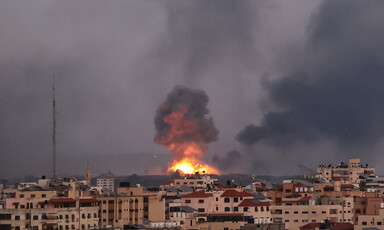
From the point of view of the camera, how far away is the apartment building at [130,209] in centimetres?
16525

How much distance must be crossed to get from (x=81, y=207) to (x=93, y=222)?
7.90 feet

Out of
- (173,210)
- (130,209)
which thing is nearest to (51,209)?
(130,209)

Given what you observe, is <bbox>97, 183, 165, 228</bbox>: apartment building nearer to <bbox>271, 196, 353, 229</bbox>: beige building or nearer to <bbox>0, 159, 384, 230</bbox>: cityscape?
<bbox>0, 159, 384, 230</bbox>: cityscape

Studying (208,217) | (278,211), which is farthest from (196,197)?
(208,217)

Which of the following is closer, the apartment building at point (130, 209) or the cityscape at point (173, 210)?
the cityscape at point (173, 210)

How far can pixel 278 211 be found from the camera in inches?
7057

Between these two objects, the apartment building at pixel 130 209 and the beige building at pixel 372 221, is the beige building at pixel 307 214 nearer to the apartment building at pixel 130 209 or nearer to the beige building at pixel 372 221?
the beige building at pixel 372 221

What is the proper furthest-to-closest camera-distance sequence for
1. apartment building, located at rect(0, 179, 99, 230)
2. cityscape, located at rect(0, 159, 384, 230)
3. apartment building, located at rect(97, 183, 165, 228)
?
apartment building, located at rect(97, 183, 165, 228), cityscape, located at rect(0, 159, 384, 230), apartment building, located at rect(0, 179, 99, 230)

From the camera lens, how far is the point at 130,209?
168 metres

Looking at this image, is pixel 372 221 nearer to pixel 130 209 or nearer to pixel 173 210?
pixel 173 210

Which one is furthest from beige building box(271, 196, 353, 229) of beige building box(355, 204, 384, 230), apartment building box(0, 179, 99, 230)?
apartment building box(0, 179, 99, 230)

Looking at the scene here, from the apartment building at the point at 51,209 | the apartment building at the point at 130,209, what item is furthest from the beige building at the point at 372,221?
the apartment building at the point at 51,209

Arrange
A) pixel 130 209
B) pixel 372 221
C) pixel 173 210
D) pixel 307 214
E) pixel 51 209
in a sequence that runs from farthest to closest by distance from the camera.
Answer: pixel 307 214 < pixel 173 210 < pixel 130 209 < pixel 372 221 < pixel 51 209

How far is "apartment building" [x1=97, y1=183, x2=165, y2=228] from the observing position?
542 ft
